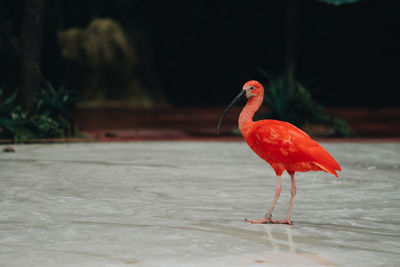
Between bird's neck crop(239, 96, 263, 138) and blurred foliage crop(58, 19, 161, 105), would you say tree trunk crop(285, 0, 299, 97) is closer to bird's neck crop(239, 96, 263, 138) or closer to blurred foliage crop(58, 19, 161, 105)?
bird's neck crop(239, 96, 263, 138)

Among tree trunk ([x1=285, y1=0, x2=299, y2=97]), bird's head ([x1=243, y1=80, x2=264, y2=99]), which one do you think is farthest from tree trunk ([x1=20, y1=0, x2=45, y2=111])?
bird's head ([x1=243, y1=80, x2=264, y2=99])

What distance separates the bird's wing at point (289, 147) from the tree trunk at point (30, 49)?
9.13m

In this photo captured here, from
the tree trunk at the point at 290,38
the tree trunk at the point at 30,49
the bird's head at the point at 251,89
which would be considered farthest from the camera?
the tree trunk at the point at 290,38

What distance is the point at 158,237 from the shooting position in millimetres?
5168

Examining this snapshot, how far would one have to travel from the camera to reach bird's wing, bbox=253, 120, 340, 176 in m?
5.44

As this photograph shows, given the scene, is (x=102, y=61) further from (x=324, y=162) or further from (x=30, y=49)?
(x=324, y=162)

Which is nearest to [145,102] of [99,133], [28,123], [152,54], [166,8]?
[152,54]

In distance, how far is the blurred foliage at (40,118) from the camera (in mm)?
13359

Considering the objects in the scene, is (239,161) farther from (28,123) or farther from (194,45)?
(194,45)

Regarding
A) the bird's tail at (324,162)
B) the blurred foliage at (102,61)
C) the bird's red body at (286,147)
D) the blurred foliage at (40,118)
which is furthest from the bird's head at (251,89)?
the blurred foliage at (102,61)

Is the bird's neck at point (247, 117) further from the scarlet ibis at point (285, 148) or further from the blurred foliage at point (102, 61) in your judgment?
the blurred foliage at point (102, 61)

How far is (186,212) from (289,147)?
122cm

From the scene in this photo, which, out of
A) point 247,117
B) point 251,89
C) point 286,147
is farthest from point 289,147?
point 251,89

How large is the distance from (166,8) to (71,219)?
73.0 feet
